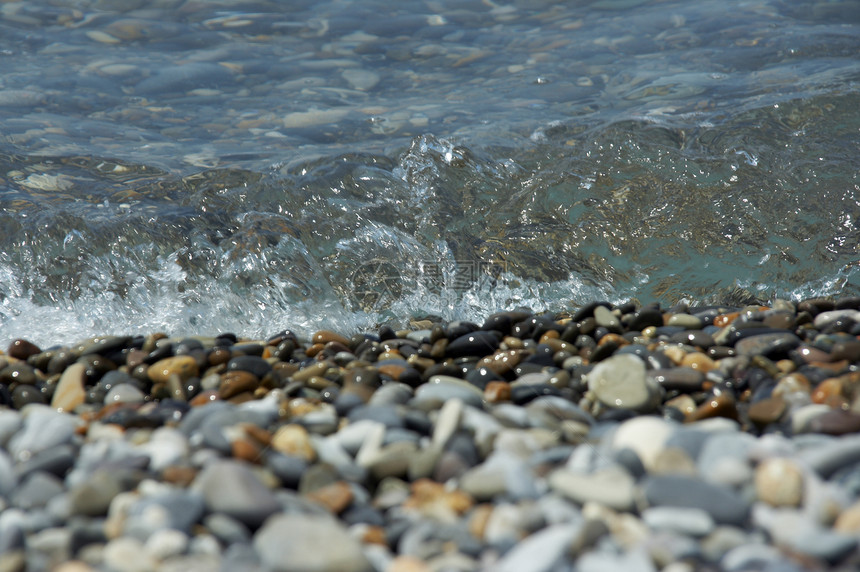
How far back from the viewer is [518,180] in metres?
4.69

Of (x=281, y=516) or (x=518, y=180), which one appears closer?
(x=281, y=516)

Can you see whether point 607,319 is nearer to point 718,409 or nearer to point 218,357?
point 718,409

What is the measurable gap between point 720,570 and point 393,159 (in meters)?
3.96

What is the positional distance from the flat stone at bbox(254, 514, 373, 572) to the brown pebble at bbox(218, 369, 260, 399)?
0.99m

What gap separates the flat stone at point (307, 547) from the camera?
4.27 ft

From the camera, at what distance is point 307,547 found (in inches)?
52.2

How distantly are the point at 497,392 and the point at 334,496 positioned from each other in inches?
30.7

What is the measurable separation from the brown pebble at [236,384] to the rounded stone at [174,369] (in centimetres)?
16

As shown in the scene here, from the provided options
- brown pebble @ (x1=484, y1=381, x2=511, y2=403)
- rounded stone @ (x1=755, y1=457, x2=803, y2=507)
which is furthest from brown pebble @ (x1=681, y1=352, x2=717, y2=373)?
rounded stone @ (x1=755, y1=457, x2=803, y2=507)

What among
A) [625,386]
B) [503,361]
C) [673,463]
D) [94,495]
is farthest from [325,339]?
[673,463]

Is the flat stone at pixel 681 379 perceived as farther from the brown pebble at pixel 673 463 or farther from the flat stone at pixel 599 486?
the flat stone at pixel 599 486

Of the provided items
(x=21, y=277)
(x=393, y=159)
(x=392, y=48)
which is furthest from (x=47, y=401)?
(x=392, y=48)

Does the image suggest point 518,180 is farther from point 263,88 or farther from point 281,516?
point 281,516

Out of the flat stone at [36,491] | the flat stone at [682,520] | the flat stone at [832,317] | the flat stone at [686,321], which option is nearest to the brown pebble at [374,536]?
the flat stone at [682,520]
